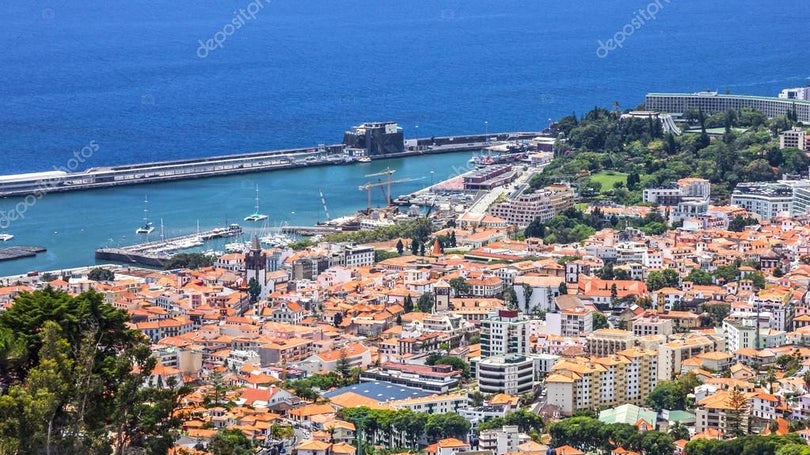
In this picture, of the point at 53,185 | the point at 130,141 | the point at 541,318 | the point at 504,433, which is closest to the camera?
the point at 504,433

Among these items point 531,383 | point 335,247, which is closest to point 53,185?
point 335,247

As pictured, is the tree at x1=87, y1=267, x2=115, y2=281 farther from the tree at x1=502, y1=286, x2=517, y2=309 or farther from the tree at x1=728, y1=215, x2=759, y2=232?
the tree at x1=728, y1=215, x2=759, y2=232

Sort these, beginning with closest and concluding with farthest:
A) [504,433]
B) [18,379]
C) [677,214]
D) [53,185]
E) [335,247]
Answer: [18,379], [504,433], [335,247], [677,214], [53,185]

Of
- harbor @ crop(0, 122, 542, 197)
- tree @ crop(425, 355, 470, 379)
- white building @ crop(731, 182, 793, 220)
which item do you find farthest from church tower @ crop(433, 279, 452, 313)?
harbor @ crop(0, 122, 542, 197)

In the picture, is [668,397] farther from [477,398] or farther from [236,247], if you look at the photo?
[236,247]

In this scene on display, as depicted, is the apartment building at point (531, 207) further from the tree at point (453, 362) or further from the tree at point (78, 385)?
the tree at point (78, 385)

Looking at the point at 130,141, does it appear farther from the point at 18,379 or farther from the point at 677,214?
the point at 18,379

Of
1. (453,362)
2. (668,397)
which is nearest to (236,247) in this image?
(453,362)
